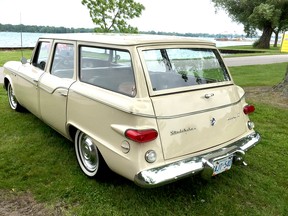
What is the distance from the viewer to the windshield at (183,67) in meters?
2.88

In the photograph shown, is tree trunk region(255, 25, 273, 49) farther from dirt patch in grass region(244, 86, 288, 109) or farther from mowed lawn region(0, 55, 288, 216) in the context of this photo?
mowed lawn region(0, 55, 288, 216)

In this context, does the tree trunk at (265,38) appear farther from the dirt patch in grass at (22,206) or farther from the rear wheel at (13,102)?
the dirt patch in grass at (22,206)

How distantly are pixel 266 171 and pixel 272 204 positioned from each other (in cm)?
69

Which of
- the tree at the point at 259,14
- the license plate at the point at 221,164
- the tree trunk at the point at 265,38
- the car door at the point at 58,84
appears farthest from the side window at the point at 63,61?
the tree trunk at the point at 265,38

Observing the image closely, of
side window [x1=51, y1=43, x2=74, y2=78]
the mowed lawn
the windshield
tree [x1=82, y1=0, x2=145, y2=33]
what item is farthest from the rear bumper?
tree [x1=82, y1=0, x2=145, y2=33]

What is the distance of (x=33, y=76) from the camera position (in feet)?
14.0

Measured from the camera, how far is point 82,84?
3.28 metres

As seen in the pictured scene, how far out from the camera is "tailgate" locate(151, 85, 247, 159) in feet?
8.77

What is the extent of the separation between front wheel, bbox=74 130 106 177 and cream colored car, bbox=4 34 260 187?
1 cm

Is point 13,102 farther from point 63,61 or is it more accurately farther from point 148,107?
point 148,107

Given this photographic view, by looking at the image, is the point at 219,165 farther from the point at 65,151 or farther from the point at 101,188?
the point at 65,151

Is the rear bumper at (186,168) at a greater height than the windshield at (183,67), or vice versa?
the windshield at (183,67)

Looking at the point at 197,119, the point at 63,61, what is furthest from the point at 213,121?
the point at 63,61

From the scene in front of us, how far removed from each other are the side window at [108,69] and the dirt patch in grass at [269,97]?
4371mm
